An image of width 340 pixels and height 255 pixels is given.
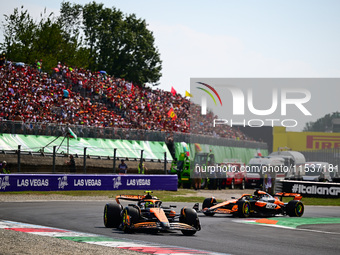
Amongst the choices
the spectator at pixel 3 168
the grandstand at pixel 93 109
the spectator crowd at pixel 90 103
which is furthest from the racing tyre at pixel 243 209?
the spectator crowd at pixel 90 103

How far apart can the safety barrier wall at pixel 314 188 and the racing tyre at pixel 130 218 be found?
19841mm

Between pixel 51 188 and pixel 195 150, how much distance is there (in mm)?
15437

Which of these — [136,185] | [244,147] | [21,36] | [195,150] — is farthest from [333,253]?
[21,36]

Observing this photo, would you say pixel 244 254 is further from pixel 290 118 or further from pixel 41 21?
pixel 41 21

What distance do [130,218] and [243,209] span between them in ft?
21.1

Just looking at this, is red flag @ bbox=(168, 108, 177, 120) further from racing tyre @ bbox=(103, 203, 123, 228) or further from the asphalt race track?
racing tyre @ bbox=(103, 203, 123, 228)

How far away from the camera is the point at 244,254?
36.3 feet

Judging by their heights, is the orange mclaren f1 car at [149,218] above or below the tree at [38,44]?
below

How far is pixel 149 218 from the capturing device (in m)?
14.5

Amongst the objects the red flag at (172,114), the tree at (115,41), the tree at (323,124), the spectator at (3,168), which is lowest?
the spectator at (3,168)

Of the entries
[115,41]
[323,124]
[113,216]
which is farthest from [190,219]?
[115,41]

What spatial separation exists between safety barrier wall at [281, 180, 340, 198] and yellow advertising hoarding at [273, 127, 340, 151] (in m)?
12.2

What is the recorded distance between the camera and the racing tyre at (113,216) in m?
15.0

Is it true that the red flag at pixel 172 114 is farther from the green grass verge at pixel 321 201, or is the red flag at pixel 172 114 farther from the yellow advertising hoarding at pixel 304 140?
the green grass verge at pixel 321 201
